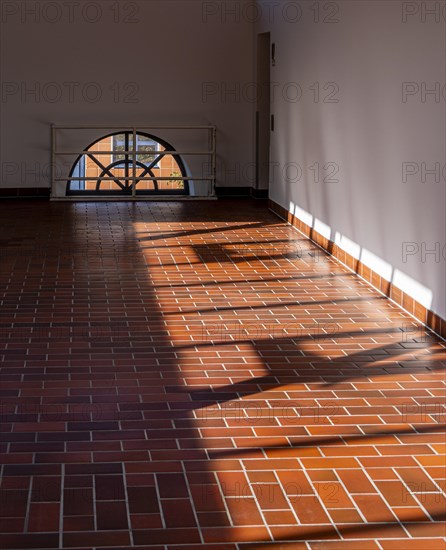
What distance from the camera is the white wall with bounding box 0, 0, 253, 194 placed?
43.1 feet

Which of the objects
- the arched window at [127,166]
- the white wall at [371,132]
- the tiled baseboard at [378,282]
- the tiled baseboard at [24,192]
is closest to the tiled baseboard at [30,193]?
the tiled baseboard at [24,192]

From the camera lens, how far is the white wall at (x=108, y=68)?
43.1ft

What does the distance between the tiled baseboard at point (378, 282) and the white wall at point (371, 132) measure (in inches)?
2.9

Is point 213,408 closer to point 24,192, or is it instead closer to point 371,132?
point 371,132

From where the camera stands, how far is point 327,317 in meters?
6.85

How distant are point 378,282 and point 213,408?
3144 mm

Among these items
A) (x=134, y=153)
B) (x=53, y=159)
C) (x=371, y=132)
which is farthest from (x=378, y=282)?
(x=53, y=159)

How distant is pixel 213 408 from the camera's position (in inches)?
193

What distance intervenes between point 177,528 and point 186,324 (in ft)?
10.1

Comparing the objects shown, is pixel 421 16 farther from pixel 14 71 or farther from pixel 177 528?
pixel 14 71

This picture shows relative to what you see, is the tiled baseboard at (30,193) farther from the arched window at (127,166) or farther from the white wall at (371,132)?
the white wall at (371,132)

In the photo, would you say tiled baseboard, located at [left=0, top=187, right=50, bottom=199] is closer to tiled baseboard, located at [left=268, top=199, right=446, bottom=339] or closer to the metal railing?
the metal railing

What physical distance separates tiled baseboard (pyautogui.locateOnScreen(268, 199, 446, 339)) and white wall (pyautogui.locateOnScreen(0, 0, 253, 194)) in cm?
325

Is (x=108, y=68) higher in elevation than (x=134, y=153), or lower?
higher
